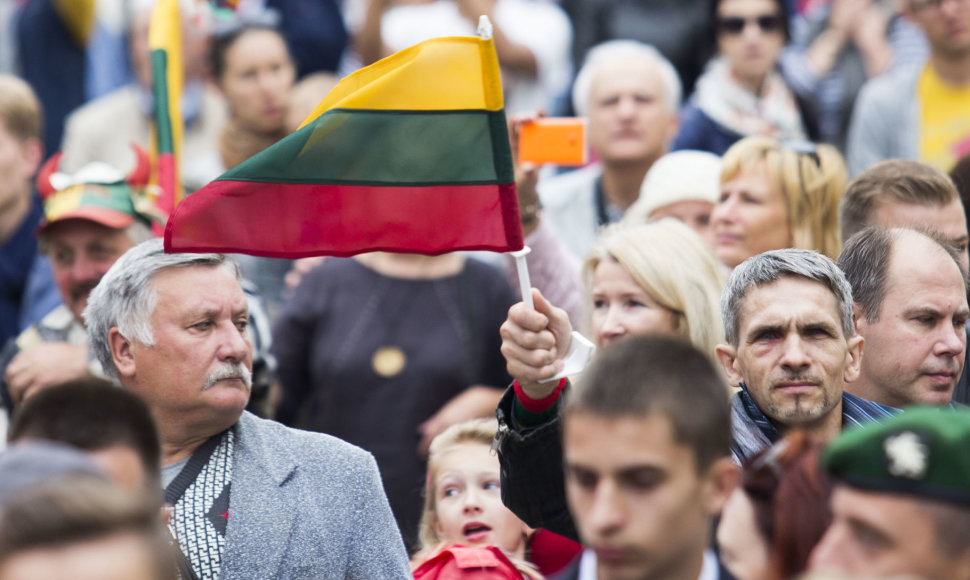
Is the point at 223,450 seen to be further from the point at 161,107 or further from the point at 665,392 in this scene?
the point at 161,107

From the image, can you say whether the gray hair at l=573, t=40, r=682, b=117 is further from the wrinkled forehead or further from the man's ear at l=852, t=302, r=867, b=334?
the wrinkled forehead

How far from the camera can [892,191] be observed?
18.2 feet

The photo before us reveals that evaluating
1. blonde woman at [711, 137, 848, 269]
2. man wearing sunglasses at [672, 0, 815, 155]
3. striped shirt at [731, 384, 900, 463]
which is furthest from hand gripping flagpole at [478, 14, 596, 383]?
man wearing sunglasses at [672, 0, 815, 155]

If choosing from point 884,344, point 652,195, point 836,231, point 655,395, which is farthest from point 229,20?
point 655,395

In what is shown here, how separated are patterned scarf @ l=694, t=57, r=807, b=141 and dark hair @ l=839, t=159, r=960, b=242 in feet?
6.39

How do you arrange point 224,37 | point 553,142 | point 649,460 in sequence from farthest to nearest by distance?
1. point 224,37
2. point 553,142
3. point 649,460

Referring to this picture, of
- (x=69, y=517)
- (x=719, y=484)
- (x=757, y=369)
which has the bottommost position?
(x=757, y=369)

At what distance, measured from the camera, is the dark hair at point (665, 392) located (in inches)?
122

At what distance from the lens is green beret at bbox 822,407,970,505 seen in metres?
2.64

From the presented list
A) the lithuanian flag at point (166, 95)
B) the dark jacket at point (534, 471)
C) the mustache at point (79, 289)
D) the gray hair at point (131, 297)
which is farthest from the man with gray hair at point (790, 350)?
the lithuanian flag at point (166, 95)

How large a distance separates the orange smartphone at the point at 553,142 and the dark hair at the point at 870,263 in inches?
41.6

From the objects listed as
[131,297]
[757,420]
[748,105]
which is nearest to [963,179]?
[748,105]

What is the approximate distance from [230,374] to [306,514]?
519 millimetres

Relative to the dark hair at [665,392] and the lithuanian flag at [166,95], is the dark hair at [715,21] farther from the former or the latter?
the dark hair at [665,392]
